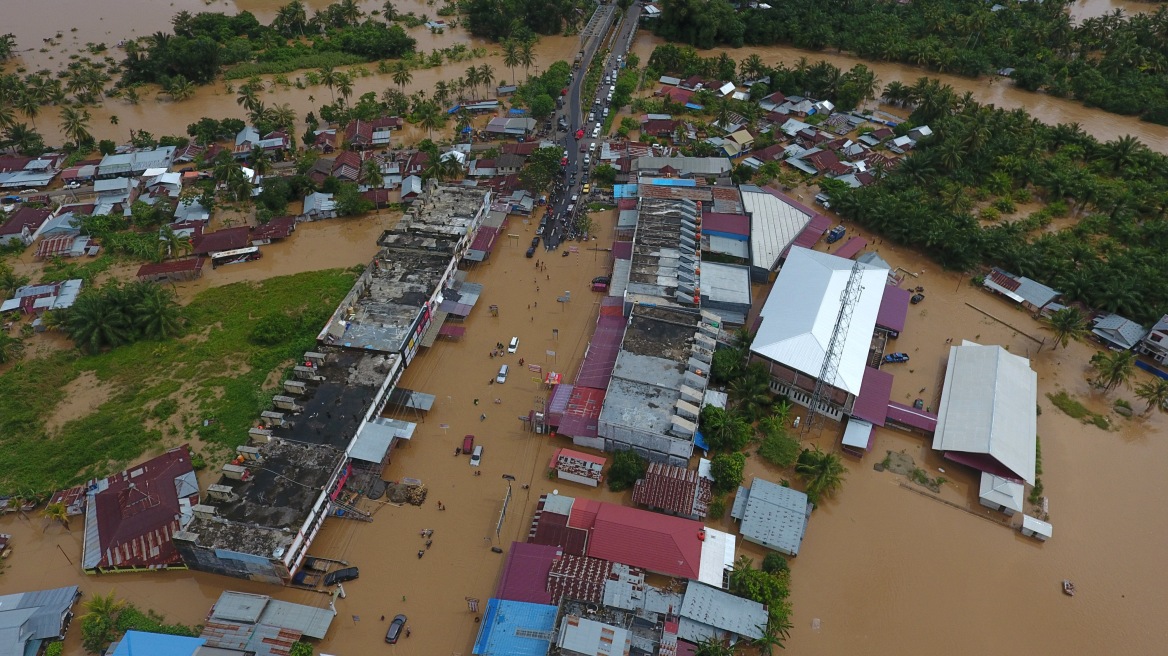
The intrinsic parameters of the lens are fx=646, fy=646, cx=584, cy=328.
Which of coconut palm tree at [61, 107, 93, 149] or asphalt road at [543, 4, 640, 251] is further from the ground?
coconut palm tree at [61, 107, 93, 149]

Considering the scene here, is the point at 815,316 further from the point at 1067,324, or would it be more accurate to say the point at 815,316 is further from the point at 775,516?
the point at 1067,324

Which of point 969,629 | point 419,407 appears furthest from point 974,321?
point 419,407

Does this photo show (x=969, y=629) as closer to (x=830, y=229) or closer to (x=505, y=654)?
(x=505, y=654)

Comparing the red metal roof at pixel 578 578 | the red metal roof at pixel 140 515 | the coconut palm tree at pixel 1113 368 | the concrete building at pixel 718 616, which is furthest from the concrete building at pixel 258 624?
the coconut palm tree at pixel 1113 368

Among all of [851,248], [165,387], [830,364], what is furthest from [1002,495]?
[165,387]

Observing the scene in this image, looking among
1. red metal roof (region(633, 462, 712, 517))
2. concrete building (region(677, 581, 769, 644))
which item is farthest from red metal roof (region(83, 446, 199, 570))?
concrete building (region(677, 581, 769, 644))

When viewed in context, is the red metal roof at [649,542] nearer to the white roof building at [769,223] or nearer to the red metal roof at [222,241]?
the white roof building at [769,223]

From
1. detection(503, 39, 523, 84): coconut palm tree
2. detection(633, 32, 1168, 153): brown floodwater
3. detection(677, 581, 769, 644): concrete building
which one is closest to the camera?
detection(677, 581, 769, 644): concrete building

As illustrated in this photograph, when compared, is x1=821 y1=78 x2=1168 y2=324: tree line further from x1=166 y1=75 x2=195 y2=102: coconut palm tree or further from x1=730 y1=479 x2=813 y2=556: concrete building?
x1=166 y1=75 x2=195 y2=102: coconut palm tree
